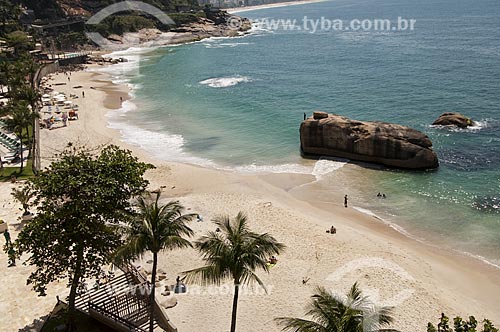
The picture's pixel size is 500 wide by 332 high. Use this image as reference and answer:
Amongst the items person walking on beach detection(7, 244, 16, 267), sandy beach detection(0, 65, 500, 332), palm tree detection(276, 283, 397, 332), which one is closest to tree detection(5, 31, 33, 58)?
sandy beach detection(0, 65, 500, 332)

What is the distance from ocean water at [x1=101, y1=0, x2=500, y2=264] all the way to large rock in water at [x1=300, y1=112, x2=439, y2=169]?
161 centimetres

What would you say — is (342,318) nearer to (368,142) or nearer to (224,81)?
(368,142)

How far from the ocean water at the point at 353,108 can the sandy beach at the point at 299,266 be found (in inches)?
110

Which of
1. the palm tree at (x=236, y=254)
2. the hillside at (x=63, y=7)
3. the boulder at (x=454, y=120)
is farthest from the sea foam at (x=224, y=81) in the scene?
the hillside at (x=63, y=7)

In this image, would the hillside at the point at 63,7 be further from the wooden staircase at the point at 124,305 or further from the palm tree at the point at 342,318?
the palm tree at the point at 342,318

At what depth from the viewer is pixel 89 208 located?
19.3m

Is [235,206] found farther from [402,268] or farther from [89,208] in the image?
[89,208]

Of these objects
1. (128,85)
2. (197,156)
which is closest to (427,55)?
(128,85)

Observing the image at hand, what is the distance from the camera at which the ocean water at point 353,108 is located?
3894cm

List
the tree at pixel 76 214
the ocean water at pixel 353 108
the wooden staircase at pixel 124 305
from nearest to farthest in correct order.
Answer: the tree at pixel 76 214 < the wooden staircase at pixel 124 305 < the ocean water at pixel 353 108

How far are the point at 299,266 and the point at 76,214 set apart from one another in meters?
15.3

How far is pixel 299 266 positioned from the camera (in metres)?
29.6

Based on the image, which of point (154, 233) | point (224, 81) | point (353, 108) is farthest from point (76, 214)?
point (224, 81)

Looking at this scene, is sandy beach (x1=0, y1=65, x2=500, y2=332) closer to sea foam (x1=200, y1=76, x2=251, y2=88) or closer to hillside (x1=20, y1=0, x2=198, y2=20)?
sea foam (x1=200, y1=76, x2=251, y2=88)
